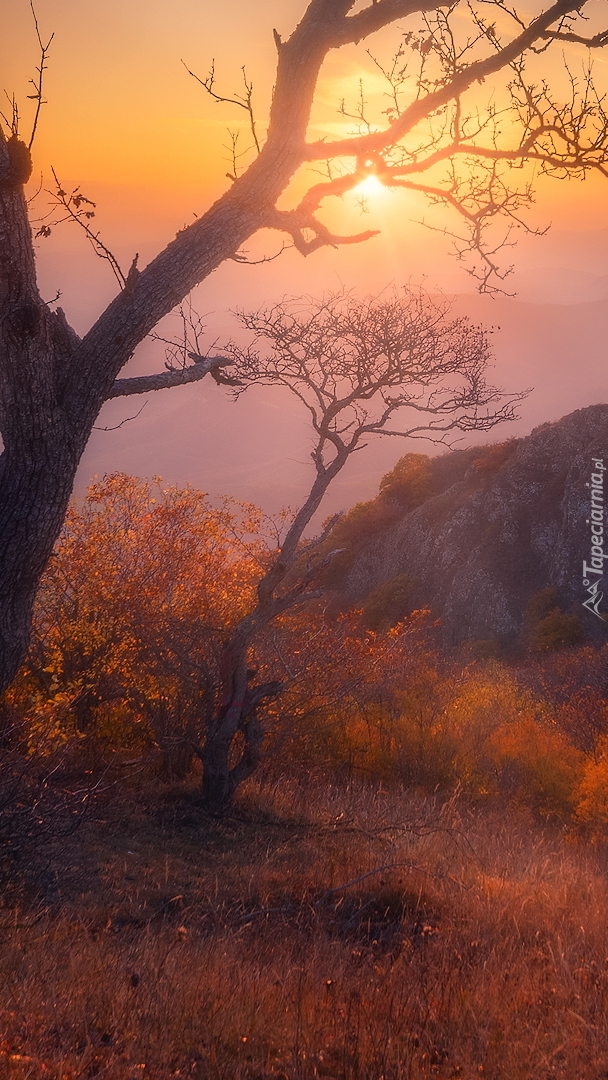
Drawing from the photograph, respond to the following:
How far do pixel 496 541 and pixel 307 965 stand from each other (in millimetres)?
30762

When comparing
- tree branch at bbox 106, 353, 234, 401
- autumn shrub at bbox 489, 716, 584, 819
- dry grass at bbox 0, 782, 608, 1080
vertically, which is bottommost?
autumn shrub at bbox 489, 716, 584, 819

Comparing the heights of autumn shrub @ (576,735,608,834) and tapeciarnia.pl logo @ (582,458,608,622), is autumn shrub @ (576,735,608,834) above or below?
below

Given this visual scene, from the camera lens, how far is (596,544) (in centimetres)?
3116

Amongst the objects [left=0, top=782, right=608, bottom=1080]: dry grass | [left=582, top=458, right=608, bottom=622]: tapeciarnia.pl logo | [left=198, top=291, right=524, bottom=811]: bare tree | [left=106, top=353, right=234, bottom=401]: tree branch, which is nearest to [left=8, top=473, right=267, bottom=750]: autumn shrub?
[left=198, top=291, right=524, bottom=811]: bare tree

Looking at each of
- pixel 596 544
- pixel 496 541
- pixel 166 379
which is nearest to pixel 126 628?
pixel 166 379

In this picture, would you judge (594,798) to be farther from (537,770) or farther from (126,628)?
(126,628)

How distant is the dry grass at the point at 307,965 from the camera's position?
330 cm

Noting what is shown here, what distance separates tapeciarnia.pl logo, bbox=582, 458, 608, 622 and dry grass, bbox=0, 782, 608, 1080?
23368mm

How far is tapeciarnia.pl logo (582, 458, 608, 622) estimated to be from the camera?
29266mm

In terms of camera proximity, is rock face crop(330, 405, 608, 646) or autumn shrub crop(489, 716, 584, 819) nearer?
autumn shrub crop(489, 716, 584, 819)

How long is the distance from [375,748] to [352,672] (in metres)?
1.54

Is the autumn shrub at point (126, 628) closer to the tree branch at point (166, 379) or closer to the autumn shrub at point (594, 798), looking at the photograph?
the tree branch at point (166, 379)

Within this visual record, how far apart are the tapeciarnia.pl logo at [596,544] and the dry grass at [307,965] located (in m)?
23.4

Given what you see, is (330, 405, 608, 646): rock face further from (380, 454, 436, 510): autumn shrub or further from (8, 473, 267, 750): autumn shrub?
(8, 473, 267, 750): autumn shrub
